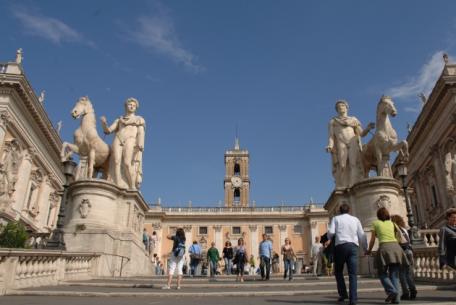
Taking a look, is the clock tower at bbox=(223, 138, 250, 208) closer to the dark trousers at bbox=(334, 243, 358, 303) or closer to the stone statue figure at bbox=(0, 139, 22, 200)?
the stone statue figure at bbox=(0, 139, 22, 200)

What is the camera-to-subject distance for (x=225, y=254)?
1562 centimetres

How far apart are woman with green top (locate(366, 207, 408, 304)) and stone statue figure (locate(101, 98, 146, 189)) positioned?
1178 cm

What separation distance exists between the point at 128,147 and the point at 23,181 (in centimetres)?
1819

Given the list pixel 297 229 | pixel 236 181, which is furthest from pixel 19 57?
pixel 236 181

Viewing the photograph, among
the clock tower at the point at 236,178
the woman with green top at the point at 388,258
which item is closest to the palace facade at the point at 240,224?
the clock tower at the point at 236,178

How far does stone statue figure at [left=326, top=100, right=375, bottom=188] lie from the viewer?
15367 millimetres

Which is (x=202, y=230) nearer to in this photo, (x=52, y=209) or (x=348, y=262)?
(x=52, y=209)

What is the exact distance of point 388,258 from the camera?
20.0 ft

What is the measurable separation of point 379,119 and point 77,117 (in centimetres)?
1249

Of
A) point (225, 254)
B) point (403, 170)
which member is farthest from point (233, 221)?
point (403, 170)

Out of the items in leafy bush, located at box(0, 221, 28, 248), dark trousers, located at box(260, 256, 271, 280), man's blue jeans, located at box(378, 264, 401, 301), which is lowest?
man's blue jeans, located at box(378, 264, 401, 301)

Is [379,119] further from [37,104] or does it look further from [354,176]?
[37,104]

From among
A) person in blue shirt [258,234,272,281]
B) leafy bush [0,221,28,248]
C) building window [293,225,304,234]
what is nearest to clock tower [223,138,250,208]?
building window [293,225,304,234]

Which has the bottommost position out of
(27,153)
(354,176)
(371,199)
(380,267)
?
(380,267)
